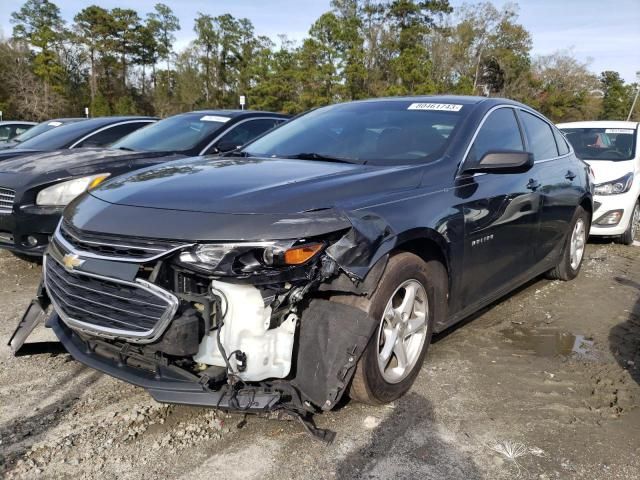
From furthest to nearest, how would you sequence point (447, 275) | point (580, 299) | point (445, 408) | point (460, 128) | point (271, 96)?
1. point (271, 96)
2. point (580, 299)
3. point (460, 128)
4. point (447, 275)
5. point (445, 408)

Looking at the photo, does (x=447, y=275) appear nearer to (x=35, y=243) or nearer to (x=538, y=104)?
(x=35, y=243)

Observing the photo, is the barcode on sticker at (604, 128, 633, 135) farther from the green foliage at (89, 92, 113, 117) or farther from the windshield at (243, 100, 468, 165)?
the green foliage at (89, 92, 113, 117)

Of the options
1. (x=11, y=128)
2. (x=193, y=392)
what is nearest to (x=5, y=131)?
(x=11, y=128)

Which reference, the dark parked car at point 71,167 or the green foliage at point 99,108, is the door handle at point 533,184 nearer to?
the dark parked car at point 71,167

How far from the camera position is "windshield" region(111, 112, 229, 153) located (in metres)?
5.88

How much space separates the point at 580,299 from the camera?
16.0 ft

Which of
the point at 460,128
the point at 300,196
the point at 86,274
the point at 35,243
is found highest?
the point at 460,128

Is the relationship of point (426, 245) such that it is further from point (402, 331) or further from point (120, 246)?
point (120, 246)

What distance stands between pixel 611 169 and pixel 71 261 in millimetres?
6926

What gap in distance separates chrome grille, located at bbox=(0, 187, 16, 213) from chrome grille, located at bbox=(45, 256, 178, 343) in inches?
96.9

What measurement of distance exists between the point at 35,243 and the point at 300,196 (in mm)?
3226

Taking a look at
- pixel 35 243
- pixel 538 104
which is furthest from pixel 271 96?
pixel 35 243

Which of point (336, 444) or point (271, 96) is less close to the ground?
point (271, 96)

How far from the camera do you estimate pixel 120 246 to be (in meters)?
2.27
